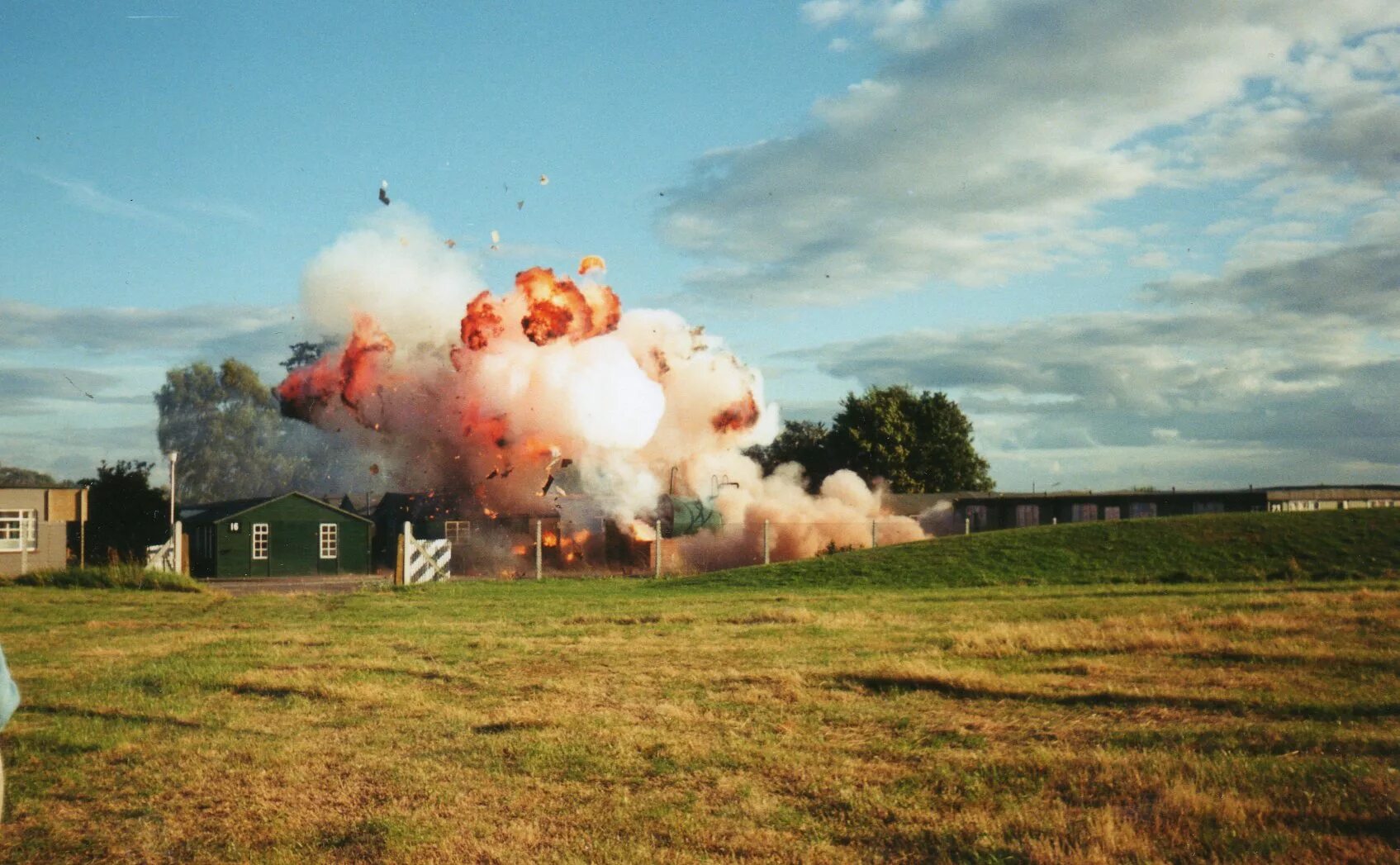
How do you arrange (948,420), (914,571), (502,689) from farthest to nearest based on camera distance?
(948,420)
(914,571)
(502,689)

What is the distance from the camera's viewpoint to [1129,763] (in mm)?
8047

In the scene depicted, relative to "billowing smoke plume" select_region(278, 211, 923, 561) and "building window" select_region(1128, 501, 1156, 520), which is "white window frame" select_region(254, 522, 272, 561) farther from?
"building window" select_region(1128, 501, 1156, 520)

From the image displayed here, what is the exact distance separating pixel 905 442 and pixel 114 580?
193ft

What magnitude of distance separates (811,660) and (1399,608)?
470 inches

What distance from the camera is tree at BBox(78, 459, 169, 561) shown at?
52562 mm

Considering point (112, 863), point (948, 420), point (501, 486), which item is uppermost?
point (948, 420)

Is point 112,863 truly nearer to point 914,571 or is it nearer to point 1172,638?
point 1172,638

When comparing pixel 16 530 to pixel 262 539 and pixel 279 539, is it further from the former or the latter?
pixel 279 539

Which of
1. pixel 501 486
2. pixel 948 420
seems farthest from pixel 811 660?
pixel 948 420

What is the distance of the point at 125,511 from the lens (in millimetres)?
53500

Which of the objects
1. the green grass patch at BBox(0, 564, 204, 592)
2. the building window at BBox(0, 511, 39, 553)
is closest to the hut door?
the building window at BBox(0, 511, 39, 553)

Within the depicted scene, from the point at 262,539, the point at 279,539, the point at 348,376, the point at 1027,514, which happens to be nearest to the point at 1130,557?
the point at 1027,514

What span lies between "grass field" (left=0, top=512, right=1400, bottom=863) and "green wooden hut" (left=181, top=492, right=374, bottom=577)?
1033 inches

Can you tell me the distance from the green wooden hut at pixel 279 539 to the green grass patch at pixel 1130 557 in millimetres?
19416
